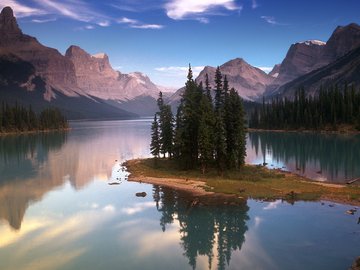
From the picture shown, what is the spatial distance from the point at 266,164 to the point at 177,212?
56.4 m

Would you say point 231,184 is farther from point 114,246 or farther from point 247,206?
point 114,246

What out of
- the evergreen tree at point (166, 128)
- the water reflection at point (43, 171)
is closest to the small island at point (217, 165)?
the evergreen tree at point (166, 128)

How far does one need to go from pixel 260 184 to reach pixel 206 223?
81.6 ft

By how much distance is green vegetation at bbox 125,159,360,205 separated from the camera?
207ft

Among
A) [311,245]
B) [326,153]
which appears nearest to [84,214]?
[311,245]

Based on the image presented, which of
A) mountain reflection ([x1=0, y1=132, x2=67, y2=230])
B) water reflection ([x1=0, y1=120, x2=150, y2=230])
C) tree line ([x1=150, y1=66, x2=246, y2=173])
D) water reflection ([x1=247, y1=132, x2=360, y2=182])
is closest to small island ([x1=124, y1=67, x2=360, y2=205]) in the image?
tree line ([x1=150, y1=66, x2=246, y2=173])

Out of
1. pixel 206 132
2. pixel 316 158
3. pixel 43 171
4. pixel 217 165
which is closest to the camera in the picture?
pixel 206 132

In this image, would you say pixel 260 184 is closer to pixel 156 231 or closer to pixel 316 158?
pixel 156 231

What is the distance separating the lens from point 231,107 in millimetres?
84750

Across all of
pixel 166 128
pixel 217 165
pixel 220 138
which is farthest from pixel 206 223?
pixel 166 128

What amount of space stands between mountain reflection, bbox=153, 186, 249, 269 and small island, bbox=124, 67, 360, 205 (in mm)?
5253

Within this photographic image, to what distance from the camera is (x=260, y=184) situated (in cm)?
7294

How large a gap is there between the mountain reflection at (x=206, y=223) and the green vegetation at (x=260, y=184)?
23.1 ft

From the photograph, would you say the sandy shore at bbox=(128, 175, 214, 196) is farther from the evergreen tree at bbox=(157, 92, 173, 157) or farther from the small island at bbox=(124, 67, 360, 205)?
the evergreen tree at bbox=(157, 92, 173, 157)
